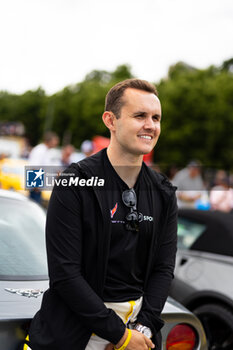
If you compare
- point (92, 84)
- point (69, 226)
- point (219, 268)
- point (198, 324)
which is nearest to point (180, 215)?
point (219, 268)

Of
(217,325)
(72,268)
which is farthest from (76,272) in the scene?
(217,325)

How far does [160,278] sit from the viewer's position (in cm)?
201

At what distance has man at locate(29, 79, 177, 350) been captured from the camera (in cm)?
177

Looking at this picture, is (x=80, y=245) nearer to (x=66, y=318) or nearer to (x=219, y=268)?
(x=66, y=318)

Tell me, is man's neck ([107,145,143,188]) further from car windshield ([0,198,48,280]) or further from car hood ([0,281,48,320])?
car windshield ([0,198,48,280])

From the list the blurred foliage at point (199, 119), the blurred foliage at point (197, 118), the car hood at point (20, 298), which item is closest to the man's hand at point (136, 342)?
the car hood at point (20, 298)

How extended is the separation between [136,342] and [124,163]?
2.28 feet

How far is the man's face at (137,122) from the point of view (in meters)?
1.89

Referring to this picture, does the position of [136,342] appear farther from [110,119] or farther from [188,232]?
[188,232]

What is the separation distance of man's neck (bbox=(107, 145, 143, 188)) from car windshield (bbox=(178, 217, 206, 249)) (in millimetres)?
2963

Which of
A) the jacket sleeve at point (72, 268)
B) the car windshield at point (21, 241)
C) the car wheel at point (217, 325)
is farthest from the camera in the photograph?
the car wheel at point (217, 325)

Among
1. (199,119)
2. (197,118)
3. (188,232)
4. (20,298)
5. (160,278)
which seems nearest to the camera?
(160,278)

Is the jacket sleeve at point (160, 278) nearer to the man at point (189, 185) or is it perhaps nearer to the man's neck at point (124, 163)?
the man's neck at point (124, 163)

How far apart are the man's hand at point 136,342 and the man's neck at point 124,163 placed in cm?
58
